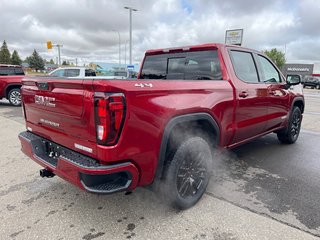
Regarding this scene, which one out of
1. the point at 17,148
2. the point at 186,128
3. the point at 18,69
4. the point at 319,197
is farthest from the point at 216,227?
the point at 18,69

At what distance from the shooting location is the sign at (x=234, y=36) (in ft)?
91.2

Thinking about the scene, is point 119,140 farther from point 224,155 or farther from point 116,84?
point 224,155

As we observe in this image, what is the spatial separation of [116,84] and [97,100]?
201 millimetres

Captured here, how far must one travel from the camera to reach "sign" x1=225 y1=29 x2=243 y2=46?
91.2 ft

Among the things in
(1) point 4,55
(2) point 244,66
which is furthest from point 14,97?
(1) point 4,55

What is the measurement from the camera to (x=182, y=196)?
284cm

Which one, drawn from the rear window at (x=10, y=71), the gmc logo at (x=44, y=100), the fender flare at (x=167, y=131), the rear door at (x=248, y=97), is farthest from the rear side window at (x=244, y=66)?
the rear window at (x=10, y=71)

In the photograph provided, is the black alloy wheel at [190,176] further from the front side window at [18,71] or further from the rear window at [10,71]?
the front side window at [18,71]

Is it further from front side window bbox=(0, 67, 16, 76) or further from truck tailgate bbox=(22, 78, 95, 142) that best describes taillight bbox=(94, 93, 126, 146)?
front side window bbox=(0, 67, 16, 76)

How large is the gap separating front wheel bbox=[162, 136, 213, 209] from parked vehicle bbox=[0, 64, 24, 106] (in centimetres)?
992

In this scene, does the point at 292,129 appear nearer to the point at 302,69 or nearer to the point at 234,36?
the point at 234,36

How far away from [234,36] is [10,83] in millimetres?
24545

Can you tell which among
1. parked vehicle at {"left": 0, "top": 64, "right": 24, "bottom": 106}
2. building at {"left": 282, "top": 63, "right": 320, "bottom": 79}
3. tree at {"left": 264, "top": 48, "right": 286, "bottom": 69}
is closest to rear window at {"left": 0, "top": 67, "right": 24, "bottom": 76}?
parked vehicle at {"left": 0, "top": 64, "right": 24, "bottom": 106}

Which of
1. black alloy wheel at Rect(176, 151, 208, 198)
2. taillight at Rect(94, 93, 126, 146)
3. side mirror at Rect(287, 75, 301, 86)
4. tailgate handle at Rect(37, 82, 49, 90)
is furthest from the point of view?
side mirror at Rect(287, 75, 301, 86)
